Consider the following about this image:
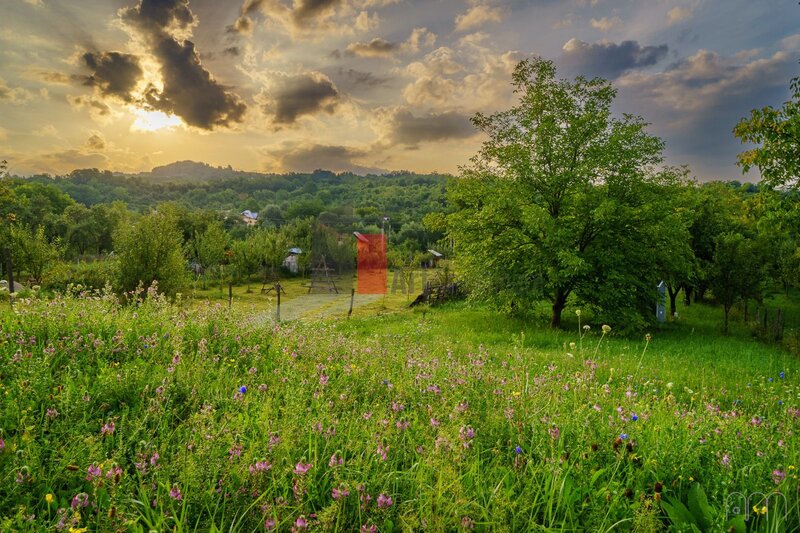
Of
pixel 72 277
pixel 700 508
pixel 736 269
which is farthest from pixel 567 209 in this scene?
pixel 72 277

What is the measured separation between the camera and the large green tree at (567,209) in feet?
52.2

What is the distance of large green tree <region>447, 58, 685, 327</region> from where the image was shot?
15.9 metres

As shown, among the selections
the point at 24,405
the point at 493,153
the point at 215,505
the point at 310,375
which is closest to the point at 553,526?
the point at 215,505

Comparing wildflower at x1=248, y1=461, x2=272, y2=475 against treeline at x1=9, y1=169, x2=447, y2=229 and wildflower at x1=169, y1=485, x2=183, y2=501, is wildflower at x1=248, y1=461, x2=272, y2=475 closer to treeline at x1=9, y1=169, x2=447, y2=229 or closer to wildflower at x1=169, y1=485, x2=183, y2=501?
wildflower at x1=169, y1=485, x2=183, y2=501

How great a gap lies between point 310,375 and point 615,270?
1477cm

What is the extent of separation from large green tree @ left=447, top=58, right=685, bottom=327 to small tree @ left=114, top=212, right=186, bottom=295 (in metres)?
14.4

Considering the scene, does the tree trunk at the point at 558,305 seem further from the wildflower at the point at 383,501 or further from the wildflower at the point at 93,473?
the wildflower at the point at 93,473

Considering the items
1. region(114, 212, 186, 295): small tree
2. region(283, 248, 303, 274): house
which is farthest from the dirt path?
region(283, 248, 303, 274): house

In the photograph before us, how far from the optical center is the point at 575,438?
3.36m

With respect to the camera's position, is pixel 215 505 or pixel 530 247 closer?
pixel 215 505

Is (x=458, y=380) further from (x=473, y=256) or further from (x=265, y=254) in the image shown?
(x=265, y=254)

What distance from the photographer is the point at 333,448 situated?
118 inches

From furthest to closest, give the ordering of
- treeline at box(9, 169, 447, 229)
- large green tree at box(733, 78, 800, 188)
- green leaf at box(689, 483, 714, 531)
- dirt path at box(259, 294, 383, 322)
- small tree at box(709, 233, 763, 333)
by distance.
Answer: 1. treeline at box(9, 169, 447, 229)
2. dirt path at box(259, 294, 383, 322)
3. small tree at box(709, 233, 763, 333)
4. large green tree at box(733, 78, 800, 188)
5. green leaf at box(689, 483, 714, 531)

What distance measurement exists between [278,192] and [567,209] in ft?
459
